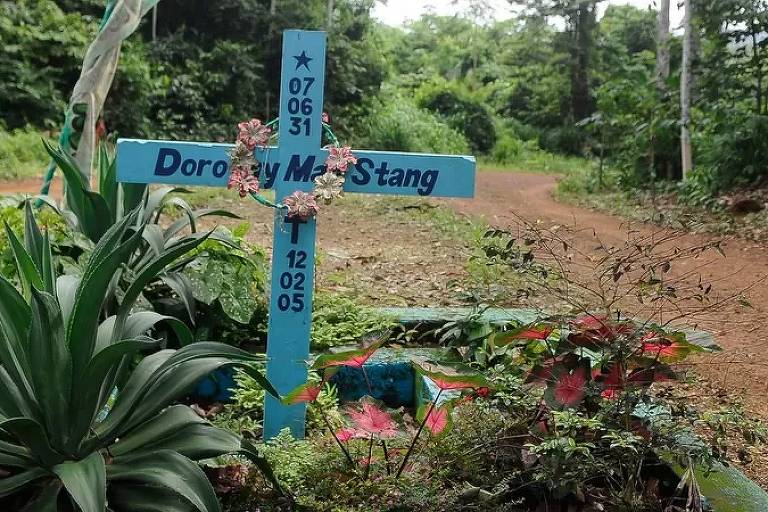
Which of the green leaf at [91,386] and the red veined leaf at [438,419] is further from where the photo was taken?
the red veined leaf at [438,419]

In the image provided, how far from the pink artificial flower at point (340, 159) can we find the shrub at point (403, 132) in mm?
11302

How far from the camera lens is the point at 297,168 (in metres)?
2.39

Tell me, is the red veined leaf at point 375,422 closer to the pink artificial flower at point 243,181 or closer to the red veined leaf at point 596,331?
the red veined leaf at point 596,331

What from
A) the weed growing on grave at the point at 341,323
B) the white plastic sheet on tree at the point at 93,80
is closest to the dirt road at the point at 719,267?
the weed growing on grave at the point at 341,323

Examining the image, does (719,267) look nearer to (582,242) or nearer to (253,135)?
(582,242)

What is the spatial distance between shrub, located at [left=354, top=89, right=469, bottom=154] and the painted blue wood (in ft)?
36.8

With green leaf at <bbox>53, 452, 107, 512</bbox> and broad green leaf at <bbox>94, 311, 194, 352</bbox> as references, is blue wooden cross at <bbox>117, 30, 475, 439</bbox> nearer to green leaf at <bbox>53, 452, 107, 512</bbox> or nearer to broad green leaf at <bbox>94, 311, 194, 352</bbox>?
broad green leaf at <bbox>94, 311, 194, 352</bbox>

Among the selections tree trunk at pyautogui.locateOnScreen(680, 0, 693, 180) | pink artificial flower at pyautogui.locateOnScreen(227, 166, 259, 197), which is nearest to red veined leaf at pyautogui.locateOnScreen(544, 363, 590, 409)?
pink artificial flower at pyautogui.locateOnScreen(227, 166, 259, 197)

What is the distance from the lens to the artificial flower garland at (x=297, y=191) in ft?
7.60

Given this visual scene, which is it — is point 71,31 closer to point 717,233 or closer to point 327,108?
point 327,108

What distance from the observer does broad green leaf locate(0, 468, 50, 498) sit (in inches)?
63.9

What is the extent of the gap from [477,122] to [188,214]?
54.2 ft

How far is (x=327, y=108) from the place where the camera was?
16.9 meters

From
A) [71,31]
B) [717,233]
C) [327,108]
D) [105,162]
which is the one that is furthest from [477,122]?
[105,162]
